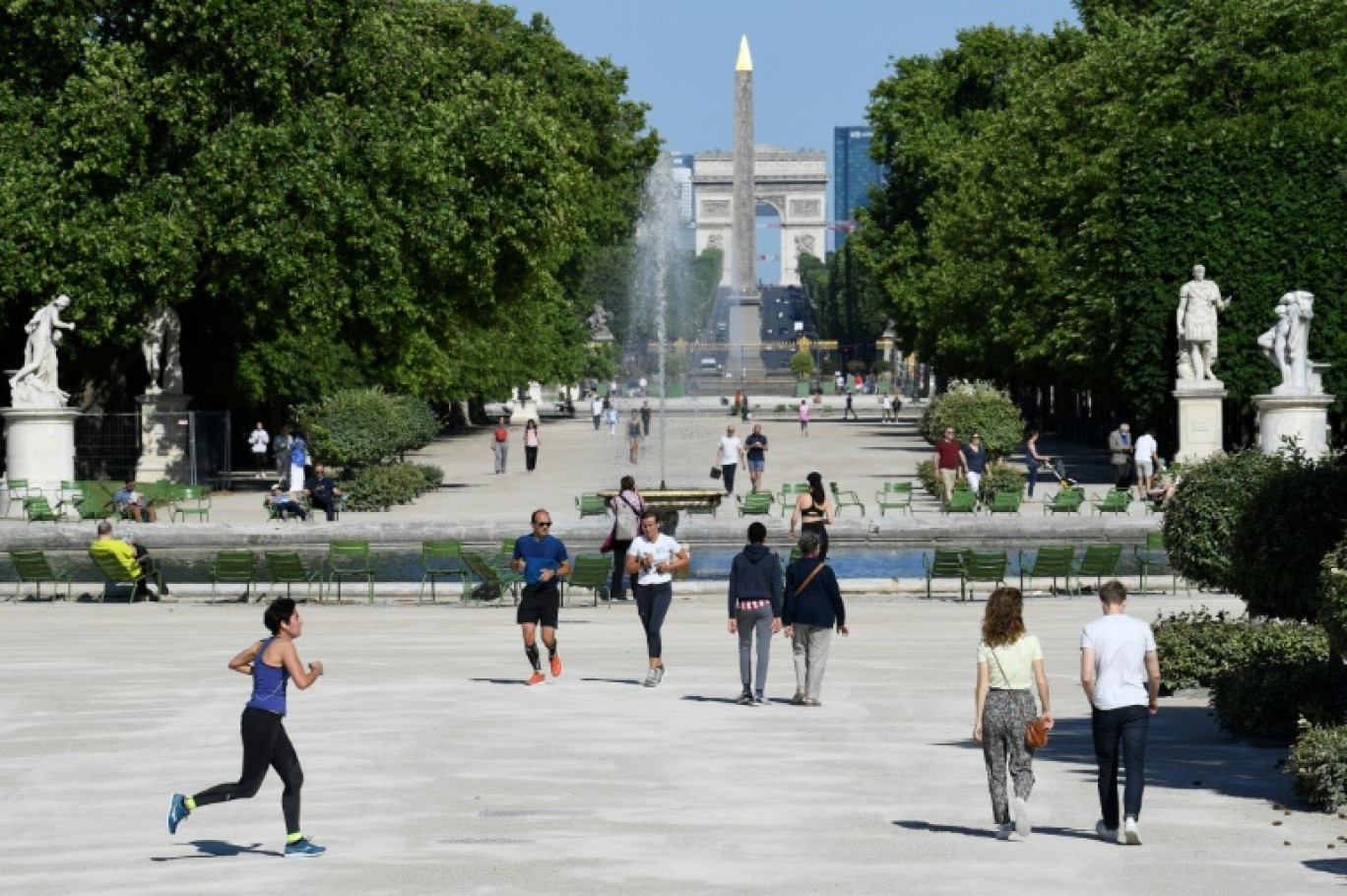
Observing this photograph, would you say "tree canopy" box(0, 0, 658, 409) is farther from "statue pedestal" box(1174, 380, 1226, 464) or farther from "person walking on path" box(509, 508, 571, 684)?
"person walking on path" box(509, 508, 571, 684)

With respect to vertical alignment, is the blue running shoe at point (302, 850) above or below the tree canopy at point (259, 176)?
below

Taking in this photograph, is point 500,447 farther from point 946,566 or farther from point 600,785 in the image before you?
point 600,785

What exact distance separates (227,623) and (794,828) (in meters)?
14.6

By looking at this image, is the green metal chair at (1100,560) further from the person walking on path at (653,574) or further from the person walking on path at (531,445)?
the person walking on path at (531,445)

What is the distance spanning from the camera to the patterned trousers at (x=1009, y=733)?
42.4 ft

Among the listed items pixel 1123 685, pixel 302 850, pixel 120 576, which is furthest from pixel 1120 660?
pixel 120 576

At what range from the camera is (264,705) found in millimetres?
12508

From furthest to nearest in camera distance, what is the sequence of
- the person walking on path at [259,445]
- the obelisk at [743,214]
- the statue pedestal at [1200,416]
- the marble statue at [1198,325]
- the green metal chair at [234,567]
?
the obelisk at [743,214]
the person walking on path at [259,445]
the statue pedestal at [1200,416]
the marble statue at [1198,325]
the green metal chair at [234,567]

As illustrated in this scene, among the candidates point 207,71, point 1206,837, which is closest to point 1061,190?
point 207,71

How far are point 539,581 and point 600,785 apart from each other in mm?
5507

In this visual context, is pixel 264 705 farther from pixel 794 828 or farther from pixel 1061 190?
pixel 1061 190

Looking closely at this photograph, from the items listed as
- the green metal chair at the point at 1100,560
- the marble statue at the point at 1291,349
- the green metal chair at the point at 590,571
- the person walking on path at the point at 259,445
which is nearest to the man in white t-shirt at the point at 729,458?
the marble statue at the point at 1291,349

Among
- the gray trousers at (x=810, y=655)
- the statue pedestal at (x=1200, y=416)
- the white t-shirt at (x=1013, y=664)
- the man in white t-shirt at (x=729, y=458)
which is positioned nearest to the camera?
the white t-shirt at (x=1013, y=664)

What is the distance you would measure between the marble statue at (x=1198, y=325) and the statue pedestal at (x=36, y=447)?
2120 centimetres
